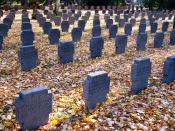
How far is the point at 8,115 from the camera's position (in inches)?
327

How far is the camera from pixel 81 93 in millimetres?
10070

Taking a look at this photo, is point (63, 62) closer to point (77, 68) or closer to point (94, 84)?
point (77, 68)

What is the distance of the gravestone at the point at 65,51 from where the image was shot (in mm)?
13793

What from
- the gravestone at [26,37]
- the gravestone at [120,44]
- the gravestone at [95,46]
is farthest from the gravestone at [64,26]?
the gravestone at [95,46]

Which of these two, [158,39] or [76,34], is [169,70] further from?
[76,34]

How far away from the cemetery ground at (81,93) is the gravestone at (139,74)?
0.71 ft

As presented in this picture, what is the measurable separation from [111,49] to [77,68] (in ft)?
14.0

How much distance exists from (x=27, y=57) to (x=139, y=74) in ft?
13.9

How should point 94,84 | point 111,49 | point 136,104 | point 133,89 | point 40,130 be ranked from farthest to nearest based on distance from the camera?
point 111,49 → point 133,89 → point 136,104 → point 94,84 → point 40,130

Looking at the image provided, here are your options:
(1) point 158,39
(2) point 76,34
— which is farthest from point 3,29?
(1) point 158,39

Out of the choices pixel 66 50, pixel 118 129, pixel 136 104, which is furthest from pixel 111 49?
pixel 118 129

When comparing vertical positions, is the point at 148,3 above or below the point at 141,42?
below

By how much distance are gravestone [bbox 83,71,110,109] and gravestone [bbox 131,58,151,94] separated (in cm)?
136

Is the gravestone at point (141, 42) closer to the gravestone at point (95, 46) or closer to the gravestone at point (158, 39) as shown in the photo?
the gravestone at point (158, 39)
